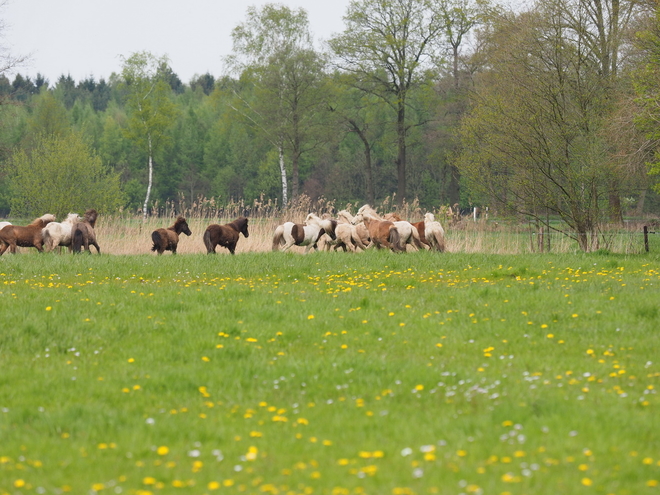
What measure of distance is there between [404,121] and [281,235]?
155 ft

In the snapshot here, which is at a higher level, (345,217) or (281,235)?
(345,217)

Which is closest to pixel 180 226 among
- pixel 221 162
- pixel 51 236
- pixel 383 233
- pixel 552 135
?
pixel 51 236

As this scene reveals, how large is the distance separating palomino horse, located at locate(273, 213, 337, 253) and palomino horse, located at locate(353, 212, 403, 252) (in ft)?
4.16

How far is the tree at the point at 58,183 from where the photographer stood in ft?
130

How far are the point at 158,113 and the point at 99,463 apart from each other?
66.6 m

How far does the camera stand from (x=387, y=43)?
171 ft

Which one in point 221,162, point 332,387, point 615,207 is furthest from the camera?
point 221,162

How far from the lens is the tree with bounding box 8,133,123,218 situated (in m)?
39.8

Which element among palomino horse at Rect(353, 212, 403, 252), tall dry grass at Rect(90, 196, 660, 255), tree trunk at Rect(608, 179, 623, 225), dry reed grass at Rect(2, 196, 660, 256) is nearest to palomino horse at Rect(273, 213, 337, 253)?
palomino horse at Rect(353, 212, 403, 252)

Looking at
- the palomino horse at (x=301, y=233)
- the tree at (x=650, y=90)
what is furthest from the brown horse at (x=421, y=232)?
the tree at (x=650, y=90)

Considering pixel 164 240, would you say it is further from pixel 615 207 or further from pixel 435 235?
pixel 615 207

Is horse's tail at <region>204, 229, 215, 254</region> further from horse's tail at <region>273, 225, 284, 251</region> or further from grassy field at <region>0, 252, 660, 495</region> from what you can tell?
grassy field at <region>0, 252, 660, 495</region>

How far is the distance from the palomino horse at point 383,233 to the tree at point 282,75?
106 ft

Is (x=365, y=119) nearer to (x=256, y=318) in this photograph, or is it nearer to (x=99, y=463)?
(x=256, y=318)
